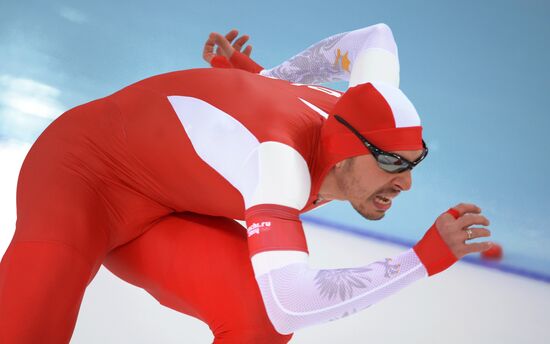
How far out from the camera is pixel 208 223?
200 centimetres

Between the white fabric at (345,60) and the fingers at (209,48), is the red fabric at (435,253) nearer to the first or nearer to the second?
the white fabric at (345,60)

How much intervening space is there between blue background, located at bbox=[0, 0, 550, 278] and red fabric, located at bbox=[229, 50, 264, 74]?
10.5 feet

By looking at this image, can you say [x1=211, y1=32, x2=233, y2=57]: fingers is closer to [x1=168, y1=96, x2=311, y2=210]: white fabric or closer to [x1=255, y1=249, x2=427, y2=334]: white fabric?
[x1=168, y1=96, x2=311, y2=210]: white fabric

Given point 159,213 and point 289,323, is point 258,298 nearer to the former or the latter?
point 289,323

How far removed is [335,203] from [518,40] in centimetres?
196

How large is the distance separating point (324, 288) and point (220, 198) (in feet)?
1.43

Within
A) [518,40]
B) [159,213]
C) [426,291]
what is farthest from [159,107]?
[518,40]

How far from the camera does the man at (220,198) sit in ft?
5.25

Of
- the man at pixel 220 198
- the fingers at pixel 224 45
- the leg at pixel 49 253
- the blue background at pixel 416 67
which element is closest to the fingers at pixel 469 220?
the man at pixel 220 198

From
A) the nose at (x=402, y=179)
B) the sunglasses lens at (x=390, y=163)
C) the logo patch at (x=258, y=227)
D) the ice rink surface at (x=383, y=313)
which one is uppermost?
Answer: the sunglasses lens at (x=390, y=163)

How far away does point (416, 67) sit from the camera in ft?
18.6

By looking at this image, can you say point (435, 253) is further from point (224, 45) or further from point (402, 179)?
point (224, 45)

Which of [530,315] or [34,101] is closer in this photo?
[530,315]

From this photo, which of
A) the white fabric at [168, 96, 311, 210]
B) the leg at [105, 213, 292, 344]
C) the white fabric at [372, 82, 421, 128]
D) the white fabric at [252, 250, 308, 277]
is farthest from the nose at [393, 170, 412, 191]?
the leg at [105, 213, 292, 344]
